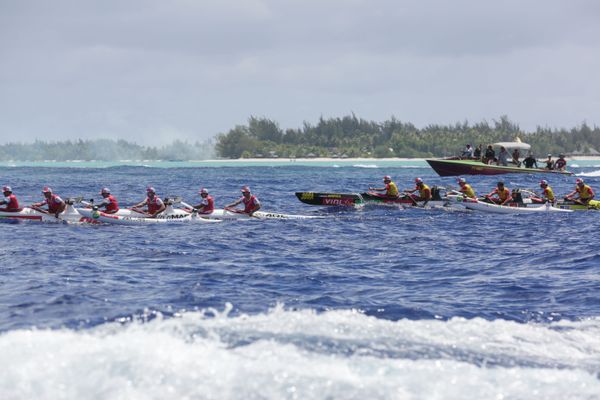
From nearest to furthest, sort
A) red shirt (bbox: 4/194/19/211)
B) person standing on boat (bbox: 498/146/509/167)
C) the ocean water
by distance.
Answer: the ocean water < red shirt (bbox: 4/194/19/211) < person standing on boat (bbox: 498/146/509/167)

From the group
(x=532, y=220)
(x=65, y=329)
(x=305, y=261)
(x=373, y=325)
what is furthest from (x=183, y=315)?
(x=532, y=220)

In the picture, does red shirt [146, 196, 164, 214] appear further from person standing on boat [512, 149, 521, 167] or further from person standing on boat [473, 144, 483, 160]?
person standing on boat [512, 149, 521, 167]

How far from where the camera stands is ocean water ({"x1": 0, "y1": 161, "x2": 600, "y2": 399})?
1014 centimetres

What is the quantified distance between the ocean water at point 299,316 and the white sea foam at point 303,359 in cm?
3

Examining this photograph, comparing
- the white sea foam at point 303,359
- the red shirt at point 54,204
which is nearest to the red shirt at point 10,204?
the red shirt at point 54,204

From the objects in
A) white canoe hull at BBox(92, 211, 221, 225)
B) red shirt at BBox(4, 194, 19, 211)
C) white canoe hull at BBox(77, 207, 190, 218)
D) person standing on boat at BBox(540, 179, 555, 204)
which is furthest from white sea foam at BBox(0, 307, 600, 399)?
person standing on boat at BBox(540, 179, 555, 204)

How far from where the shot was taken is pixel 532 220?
30047mm

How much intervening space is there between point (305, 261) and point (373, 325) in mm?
7028

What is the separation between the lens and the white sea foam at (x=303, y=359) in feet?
32.4

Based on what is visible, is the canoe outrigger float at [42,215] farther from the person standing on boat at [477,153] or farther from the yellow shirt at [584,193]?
the person standing on boat at [477,153]

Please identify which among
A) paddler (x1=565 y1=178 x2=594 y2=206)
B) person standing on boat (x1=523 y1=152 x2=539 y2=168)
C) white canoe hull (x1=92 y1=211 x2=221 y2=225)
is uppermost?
person standing on boat (x1=523 y1=152 x2=539 y2=168)

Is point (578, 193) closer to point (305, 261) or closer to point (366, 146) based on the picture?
point (305, 261)

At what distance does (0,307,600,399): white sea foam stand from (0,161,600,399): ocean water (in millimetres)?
29

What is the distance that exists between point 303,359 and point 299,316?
8.29 feet
